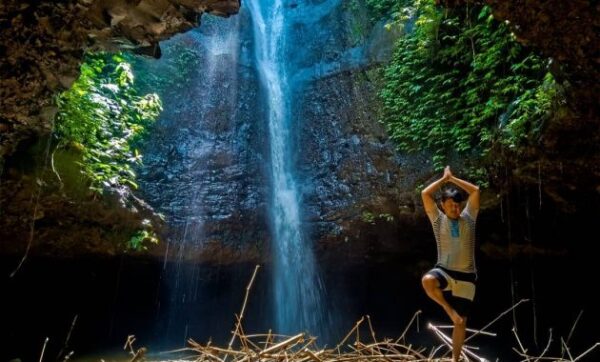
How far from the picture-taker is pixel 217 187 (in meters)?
11.1

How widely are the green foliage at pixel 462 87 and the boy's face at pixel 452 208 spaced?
3.46 metres

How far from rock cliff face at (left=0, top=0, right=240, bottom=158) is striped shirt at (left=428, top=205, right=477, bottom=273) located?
179 inches

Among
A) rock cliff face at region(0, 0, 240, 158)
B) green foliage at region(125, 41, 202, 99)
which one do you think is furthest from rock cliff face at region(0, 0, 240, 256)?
green foliage at region(125, 41, 202, 99)

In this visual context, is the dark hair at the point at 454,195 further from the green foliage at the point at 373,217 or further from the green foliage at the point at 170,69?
the green foliage at the point at 170,69

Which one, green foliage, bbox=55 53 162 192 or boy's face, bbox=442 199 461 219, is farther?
green foliage, bbox=55 53 162 192

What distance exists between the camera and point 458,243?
384 cm

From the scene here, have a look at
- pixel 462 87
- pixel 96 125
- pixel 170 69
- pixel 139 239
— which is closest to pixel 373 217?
pixel 462 87

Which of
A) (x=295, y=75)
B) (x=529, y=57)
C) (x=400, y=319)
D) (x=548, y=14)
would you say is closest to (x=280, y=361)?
(x=548, y=14)

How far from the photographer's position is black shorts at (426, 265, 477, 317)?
3.75 metres

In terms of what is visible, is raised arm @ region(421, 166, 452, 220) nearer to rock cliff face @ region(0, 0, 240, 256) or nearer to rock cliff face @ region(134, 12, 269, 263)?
rock cliff face @ region(0, 0, 240, 256)

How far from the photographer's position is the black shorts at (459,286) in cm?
375

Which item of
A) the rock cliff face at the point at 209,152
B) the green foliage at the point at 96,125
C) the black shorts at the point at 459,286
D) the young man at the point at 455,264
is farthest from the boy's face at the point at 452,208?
the rock cliff face at the point at 209,152

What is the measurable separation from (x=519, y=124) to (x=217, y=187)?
7751 millimetres

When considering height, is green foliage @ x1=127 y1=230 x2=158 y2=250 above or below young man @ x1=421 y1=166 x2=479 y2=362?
above
